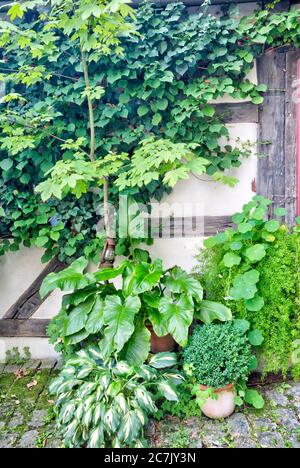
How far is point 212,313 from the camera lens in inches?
95.6

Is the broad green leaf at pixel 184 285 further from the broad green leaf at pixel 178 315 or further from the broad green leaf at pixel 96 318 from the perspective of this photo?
the broad green leaf at pixel 96 318

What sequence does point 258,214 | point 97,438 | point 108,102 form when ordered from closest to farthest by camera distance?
point 97,438, point 258,214, point 108,102

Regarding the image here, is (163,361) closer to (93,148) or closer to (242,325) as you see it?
(242,325)

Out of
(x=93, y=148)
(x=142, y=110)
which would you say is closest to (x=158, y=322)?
(x=93, y=148)

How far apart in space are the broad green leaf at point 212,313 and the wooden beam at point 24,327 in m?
1.42

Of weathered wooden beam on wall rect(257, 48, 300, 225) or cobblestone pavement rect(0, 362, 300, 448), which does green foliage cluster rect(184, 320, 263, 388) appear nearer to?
cobblestone pavement rect(0, 362, 300, 448)

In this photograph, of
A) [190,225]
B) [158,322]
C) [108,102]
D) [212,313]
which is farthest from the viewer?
[190,225]

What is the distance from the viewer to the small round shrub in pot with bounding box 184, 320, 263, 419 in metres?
2.21

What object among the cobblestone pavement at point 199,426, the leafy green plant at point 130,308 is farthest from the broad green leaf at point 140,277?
the cobblestone pavement at point 199,426

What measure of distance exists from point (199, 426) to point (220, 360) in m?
0.44

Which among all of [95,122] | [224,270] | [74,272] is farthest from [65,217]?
[224,270]

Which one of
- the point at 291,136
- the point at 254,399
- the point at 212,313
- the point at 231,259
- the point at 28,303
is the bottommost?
the point at 254,399
